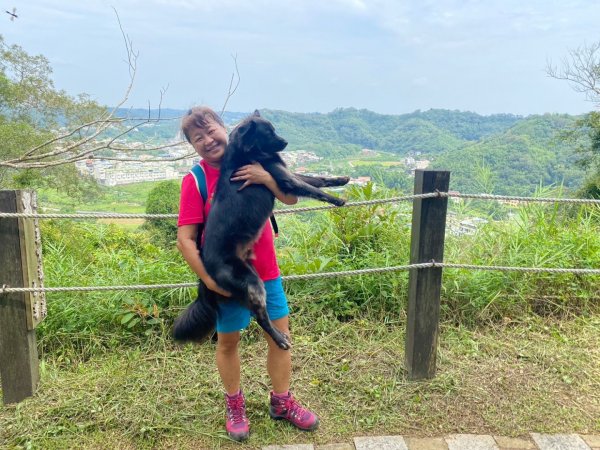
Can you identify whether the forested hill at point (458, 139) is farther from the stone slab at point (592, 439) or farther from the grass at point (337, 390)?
the stone slab at point (592, 439)

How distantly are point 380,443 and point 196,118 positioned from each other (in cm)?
181

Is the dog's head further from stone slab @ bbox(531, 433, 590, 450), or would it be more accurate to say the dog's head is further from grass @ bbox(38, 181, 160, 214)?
grass @ bbox(38, 181, 160, 214)

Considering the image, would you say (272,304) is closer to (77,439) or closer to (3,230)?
(77,439)

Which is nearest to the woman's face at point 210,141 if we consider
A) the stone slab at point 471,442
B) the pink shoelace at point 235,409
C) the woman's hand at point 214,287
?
the woman's hand at point 214,287

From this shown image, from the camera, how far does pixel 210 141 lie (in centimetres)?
188

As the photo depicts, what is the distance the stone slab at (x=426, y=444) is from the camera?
2.14 metres

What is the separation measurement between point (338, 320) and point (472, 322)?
40.6 inches

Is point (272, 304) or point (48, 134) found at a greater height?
point (48, 134)

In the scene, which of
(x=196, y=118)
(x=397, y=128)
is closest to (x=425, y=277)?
(x=196, y=118)

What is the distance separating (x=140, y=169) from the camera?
6.92 m

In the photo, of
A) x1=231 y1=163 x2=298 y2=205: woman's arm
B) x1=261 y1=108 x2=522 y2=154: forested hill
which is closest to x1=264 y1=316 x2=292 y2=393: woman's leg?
x1=231 y1=163 x2=298 y2=205: woman's arm

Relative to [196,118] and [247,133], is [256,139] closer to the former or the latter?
[247,133]

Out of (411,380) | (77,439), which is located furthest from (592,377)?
(77,439)

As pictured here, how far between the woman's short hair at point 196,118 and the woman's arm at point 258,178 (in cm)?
27
